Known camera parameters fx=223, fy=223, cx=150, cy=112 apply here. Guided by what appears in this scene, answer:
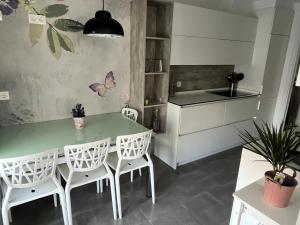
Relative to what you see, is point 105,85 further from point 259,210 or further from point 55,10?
point 259,210

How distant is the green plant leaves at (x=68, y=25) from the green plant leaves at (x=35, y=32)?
172 mm

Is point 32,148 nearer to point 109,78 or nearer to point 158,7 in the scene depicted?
point 109,78

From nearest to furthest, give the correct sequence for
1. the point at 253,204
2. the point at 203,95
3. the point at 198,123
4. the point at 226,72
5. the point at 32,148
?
the point at 253,204 < the point at 32,148 < the point at 198,123 < the point at 203,95 < the point at 226,72

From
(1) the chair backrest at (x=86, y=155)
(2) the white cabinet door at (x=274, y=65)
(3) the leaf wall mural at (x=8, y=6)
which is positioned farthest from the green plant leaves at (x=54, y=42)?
(2) the white cabinet door at (x=274, y=65)

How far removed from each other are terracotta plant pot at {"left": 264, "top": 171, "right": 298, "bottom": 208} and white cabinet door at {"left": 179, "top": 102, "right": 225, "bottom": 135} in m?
1.71

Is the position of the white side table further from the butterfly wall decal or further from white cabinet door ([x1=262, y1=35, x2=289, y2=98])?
white cabinet door ([x1=262, y1=35, x2=289, y2=98])

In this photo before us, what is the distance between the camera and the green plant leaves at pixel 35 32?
7.57ft

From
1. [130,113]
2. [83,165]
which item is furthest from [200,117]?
[83,165]

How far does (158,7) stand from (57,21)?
131cm

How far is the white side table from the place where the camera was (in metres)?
1.19

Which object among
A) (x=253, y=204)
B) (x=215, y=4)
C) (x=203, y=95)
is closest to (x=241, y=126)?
(x=203, y=95)

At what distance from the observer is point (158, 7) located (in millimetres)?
2967

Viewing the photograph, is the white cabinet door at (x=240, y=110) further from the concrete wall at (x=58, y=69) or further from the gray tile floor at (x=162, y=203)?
the concrete wall at (x=58, y=69)

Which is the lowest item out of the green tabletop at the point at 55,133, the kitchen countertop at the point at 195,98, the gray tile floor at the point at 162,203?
the gray tile floor at the point at 162,203
